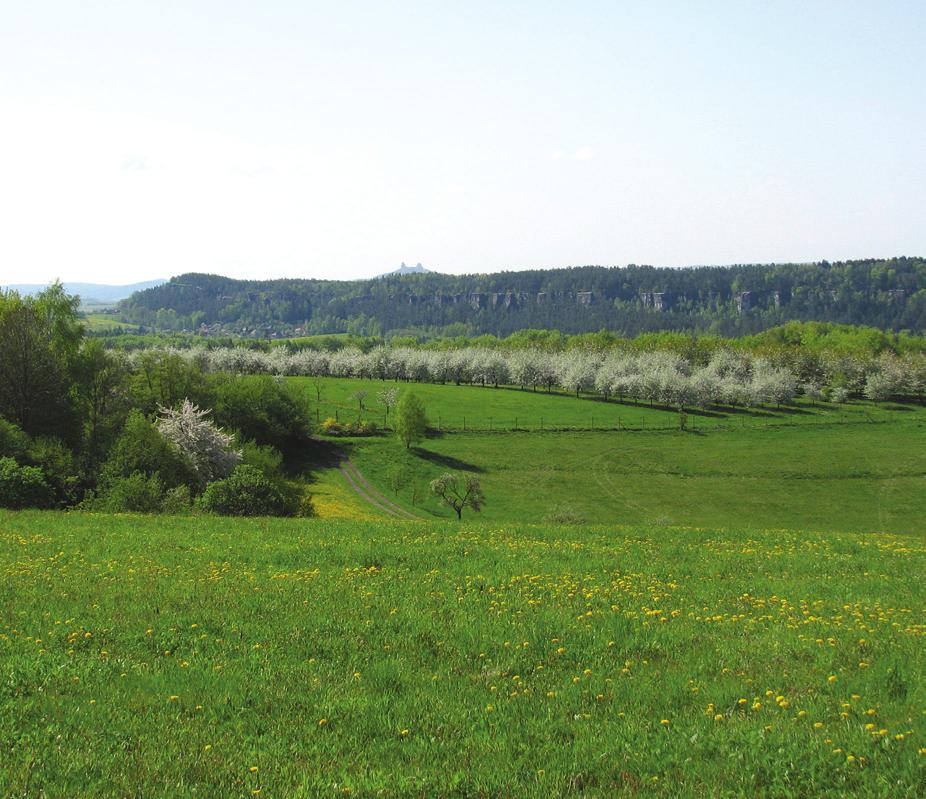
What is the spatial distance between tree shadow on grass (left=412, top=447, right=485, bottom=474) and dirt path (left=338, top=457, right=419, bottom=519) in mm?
10368

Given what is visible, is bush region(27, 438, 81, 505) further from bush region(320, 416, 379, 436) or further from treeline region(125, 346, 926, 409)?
treeline region(125, 346, 926, 409)

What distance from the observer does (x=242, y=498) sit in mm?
35688

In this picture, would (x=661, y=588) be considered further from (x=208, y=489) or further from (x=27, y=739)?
(x=208, y=489)

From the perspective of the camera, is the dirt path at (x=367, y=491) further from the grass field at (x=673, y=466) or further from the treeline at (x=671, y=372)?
the treeline at (x=671, y=372)

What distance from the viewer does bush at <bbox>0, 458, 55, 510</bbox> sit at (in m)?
29.8

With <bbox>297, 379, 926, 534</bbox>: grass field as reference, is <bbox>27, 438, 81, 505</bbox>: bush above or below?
above

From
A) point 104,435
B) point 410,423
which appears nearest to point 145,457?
point 104,435

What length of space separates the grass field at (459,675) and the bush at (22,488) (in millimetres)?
14331

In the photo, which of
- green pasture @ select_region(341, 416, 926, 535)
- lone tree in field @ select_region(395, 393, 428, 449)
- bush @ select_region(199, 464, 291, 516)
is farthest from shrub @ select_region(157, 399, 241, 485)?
lone tree in field @ select_region(395, 393, 428, 449)

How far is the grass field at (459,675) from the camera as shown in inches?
304

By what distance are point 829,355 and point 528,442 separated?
11390 centimetres

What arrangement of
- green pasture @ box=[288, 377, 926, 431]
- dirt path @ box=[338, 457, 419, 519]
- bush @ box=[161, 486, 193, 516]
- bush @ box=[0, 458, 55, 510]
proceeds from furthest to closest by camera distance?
green pasture @ box=[288, 377, 926, 431]
dirt path @ box=[338, 457, 419, 519]
bush @ box=[161, 486, 193, 516]
bush @ box=[0, 458, 55, 510]

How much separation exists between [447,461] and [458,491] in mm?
22407

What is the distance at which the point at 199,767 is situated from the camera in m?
7.79
